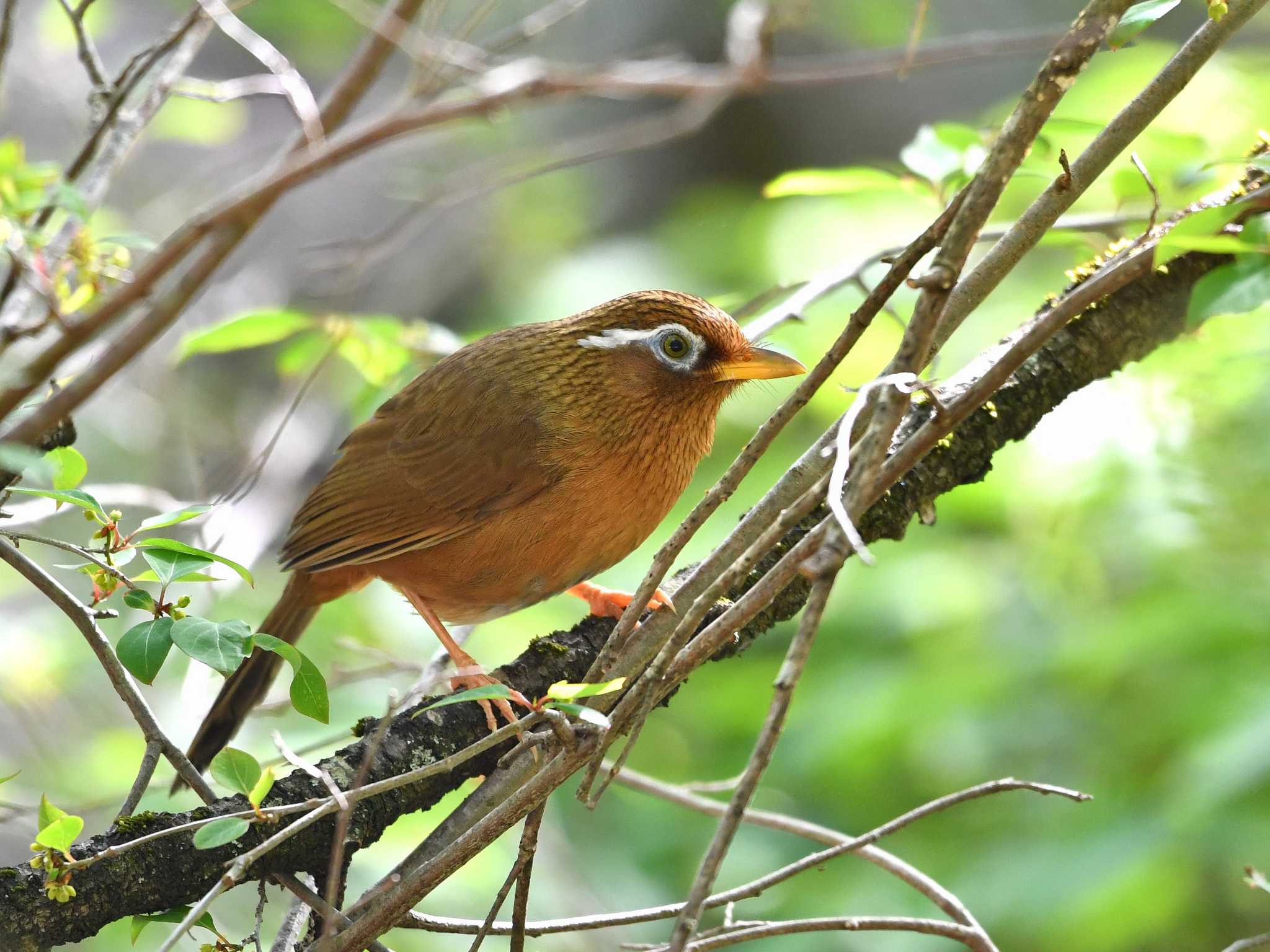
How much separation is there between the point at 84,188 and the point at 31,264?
657 millimetres

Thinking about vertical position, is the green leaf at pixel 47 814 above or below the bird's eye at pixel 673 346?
below

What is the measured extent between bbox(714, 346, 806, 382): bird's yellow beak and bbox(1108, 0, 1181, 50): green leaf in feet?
4.68

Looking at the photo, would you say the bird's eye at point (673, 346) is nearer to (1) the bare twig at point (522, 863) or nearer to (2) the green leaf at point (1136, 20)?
(2) the green leaf at point (1136, 20)

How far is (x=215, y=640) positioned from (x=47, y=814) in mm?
365

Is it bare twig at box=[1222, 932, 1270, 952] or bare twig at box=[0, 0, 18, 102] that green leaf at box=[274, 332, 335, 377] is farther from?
bare twig at box=[1222, 932, 1270, 952]

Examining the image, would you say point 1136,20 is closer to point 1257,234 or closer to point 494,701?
point 1257,234

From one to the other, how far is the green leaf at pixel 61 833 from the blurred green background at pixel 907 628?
26.4 inches

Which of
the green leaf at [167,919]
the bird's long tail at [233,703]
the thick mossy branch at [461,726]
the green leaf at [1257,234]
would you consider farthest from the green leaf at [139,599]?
the green leaf at [1257,234]

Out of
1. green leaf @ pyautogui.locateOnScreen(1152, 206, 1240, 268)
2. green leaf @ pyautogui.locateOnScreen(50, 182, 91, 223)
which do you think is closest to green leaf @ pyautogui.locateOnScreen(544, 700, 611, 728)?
green leaf @ pyautogui.locateOnScreen(1152, 206, 1240, 268)

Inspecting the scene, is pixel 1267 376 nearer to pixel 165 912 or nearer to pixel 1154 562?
pixel 1154 562

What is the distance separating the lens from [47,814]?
1.93 m

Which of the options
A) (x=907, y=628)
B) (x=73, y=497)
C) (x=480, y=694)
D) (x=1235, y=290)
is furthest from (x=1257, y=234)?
(x=907, y=628)

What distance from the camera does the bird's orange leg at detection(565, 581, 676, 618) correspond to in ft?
10.5

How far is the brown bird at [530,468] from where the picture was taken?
3438 mm
